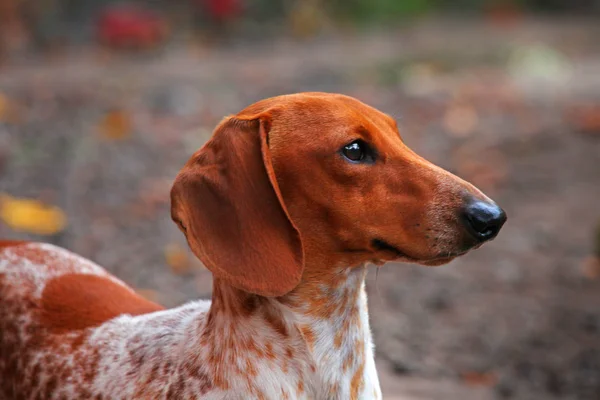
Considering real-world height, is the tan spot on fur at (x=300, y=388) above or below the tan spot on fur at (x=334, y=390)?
above

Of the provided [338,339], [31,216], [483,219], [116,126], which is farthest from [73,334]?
[116,126]

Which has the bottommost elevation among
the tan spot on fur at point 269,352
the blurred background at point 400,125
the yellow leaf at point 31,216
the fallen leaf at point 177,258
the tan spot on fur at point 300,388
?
the blurred background at point 400,125

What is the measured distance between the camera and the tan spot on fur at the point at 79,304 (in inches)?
134

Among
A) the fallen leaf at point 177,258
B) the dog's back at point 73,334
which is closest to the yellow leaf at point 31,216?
the fallen leaf at point 177,258

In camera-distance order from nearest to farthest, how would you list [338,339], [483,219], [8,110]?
[483,219] → [338,339] → [8,110]

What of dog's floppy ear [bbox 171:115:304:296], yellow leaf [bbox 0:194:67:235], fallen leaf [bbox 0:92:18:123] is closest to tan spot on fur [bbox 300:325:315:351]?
dog's floppy ear [bbox 171:115:304:296]

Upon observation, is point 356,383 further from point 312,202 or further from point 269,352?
point 312,202

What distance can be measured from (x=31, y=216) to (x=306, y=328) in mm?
4056

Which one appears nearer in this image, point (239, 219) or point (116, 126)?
point (239, 219)

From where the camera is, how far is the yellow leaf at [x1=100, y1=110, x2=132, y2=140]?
8750mm

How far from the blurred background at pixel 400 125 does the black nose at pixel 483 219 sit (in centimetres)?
200

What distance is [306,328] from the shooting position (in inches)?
118

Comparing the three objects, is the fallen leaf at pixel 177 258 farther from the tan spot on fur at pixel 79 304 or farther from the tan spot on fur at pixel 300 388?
the tan spot on fur at pixel 300 388

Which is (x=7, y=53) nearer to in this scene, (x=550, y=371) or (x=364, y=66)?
(x=364, y=66)
